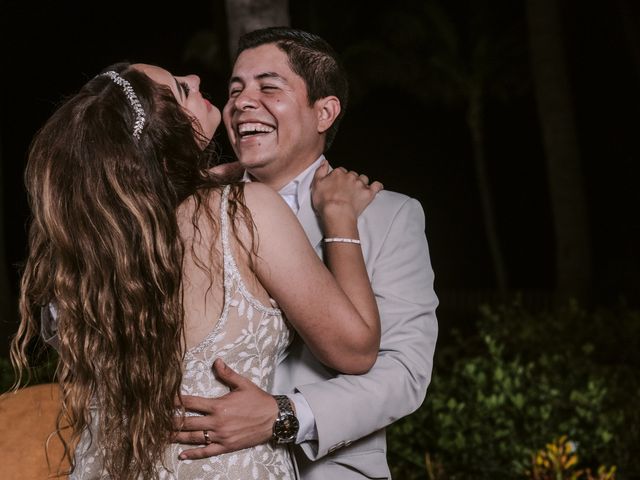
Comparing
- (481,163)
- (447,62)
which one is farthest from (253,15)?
(447,62)

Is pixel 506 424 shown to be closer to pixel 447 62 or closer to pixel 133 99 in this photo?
pixel 133 99

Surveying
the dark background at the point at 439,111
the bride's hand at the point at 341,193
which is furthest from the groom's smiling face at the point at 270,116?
the dark background at the point at 439,111

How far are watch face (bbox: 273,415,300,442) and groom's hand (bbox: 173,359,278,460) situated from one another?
57mm

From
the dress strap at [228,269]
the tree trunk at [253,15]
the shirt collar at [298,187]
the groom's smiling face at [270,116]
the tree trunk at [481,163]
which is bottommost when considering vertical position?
the tree trunk at [481,163]

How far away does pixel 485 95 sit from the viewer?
26359 millimetres

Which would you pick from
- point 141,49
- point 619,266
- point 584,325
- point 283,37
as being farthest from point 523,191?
point 283,37

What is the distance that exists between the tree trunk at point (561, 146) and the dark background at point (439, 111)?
3.80m

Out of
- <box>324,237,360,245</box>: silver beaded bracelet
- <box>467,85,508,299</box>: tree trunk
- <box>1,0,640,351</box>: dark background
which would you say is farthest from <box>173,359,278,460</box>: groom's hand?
<box>467,85,508,299</box>: tree trunk

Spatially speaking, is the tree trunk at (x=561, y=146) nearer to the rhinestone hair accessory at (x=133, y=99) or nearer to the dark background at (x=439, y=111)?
the dark background at (x=439, y=111)

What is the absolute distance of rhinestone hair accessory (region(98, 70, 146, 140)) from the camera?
7.49 ft

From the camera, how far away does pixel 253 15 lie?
4289mm

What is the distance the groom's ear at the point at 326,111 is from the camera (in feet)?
10.2

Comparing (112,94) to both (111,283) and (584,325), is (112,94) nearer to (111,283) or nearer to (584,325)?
(111,283)

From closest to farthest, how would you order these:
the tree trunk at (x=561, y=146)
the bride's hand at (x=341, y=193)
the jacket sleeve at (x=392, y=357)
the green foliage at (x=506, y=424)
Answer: the jacket sleeve at (x=392, y=357) → the bride's hand at (x=341, y=193) → the green foliage at (x=506, y=424) → the tree trunk at (x=561, y=146)
